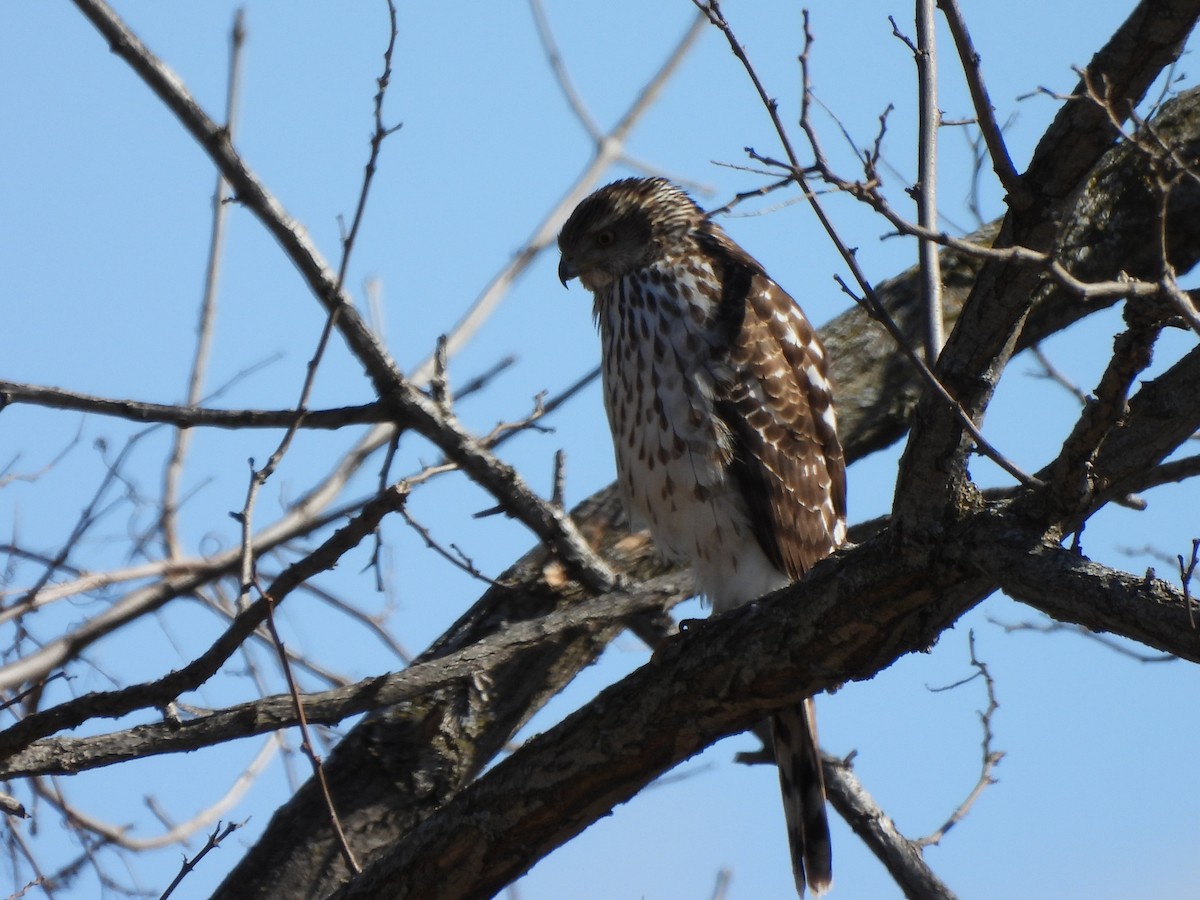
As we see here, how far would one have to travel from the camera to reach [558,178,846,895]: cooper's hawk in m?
4.52

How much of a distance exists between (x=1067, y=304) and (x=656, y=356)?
6.40ft

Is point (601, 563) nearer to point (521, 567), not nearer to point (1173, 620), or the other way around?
point (521, 567)

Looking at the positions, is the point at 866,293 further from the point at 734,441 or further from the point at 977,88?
the point at 734,441

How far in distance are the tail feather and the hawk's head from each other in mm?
1688

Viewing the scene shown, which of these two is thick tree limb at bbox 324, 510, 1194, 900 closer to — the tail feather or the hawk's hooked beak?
the tail feather

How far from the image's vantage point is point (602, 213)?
550 centimetres

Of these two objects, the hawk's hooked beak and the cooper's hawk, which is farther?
the hawk's hooked beak

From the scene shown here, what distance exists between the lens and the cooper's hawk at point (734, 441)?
452 cm

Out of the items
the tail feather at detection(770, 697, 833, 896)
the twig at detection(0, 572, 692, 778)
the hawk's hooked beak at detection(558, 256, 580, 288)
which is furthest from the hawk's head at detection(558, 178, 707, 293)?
the twig at detection(0, 572, 692, 778)

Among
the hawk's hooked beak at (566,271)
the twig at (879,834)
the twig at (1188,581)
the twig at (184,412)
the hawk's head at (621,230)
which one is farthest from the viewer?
the hawk's hooked beak at (566,271)

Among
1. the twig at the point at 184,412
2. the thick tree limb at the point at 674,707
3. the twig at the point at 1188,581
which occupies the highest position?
the twig at the point at 184,412

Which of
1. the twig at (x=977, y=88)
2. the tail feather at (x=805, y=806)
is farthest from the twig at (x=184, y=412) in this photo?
the twig at (x=977, y=88)

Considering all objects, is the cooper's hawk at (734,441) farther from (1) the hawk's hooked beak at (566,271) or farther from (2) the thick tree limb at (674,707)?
(2) the thick tree limb at (674,707)

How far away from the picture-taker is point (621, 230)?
541cm
